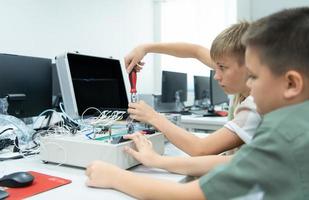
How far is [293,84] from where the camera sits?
67cm

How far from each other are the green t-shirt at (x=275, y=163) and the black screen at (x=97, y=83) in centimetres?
91

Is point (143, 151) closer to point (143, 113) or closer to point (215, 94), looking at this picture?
point (143, 113)

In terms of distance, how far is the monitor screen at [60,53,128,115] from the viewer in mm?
1442

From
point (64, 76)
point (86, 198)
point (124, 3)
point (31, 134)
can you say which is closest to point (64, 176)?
point (86, 198)

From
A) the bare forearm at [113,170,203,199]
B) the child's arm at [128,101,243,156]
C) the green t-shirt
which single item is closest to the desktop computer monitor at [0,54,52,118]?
the child's arm at [128,101,243,156]

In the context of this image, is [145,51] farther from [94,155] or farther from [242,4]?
[242,4]

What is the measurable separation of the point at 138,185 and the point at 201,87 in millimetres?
3195

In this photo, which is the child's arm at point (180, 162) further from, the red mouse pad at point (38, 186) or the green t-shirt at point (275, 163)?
the green t-shirt at point (275, 163)

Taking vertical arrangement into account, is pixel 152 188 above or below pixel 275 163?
below

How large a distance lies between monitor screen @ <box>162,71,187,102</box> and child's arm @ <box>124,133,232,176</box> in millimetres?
2278

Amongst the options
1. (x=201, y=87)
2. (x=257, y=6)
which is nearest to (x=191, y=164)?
(x=257, y=6)

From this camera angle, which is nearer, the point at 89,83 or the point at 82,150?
the point at 82,150

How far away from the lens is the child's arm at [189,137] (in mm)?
1083

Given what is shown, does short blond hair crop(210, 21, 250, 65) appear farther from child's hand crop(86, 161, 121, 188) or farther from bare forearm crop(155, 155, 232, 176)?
child's hand crop(86, 161, 121, 188)
